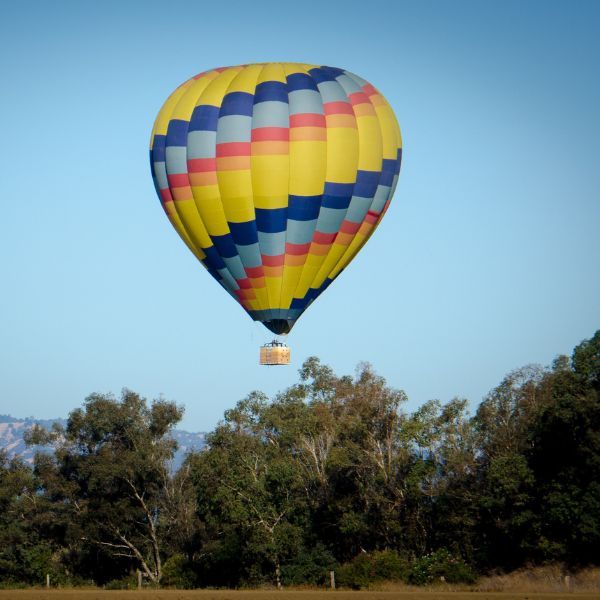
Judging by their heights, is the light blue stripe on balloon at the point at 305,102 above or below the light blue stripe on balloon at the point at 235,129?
above

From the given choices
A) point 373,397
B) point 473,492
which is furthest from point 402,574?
point 373,397

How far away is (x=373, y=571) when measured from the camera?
169ft

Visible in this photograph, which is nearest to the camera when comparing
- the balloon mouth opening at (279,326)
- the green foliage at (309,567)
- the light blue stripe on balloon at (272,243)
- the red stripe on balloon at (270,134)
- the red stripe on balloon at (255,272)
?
the red stripe on balloon at (270,134)

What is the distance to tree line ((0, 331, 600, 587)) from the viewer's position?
4891 centimetres

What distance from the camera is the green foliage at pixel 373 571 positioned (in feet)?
167

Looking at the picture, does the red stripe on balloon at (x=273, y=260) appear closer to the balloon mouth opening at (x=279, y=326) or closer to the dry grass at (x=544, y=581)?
the balloon mouth opening at (x=279, y=326)

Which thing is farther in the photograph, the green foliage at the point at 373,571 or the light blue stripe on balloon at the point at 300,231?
the green foliage at the point at 373,571

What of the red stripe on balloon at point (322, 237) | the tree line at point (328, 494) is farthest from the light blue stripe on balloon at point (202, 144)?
the tree line at point (328, 494)

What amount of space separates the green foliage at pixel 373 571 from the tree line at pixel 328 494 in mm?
78

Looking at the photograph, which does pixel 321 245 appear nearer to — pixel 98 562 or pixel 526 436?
pixel 526 436

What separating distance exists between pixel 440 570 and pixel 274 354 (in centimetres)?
1465

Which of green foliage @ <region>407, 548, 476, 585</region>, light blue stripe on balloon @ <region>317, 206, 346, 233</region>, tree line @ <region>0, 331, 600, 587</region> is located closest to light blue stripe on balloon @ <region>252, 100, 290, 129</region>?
light blue stripe on balloon @ <region>317, 206, 346, 233</region>

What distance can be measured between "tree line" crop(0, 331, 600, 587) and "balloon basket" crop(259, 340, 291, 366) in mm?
12604

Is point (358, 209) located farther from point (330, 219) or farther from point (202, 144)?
point (202, 144)
